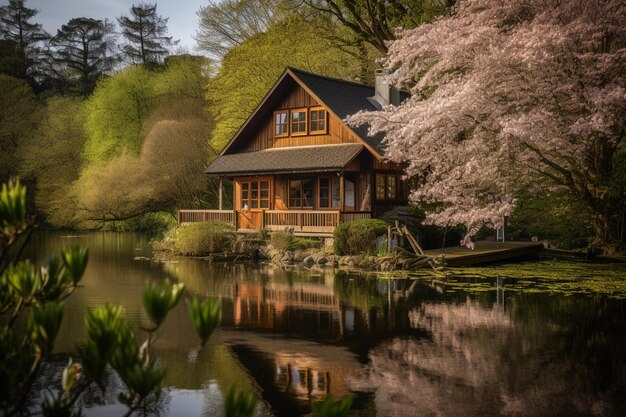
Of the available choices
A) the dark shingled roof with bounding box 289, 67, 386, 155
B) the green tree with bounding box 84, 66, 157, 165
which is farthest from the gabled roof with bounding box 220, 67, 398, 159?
the green tree with bounding box 84, 66, 157, 165

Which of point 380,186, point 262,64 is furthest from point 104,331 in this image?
point 262,64

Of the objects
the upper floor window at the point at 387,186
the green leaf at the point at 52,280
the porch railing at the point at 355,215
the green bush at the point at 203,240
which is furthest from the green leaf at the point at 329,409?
the upper floor window at the point at 387,186

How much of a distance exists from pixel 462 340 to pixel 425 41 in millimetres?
13498

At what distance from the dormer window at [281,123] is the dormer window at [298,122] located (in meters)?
0.36

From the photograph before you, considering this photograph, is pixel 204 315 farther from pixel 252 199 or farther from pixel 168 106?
pixel 168 106

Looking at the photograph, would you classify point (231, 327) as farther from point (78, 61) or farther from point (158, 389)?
point (78, 61)

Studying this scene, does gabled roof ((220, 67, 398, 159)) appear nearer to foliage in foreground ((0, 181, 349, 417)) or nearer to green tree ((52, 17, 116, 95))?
foliage in foreground ((0, 181, 349, 417))

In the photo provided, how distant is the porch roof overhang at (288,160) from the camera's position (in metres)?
30.1

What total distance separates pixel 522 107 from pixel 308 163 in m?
12.7

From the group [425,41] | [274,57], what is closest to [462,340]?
[425,41]

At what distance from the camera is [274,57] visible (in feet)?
141

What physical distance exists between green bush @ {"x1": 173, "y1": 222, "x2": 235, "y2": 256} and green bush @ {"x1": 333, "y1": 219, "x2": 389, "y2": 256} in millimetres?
6555

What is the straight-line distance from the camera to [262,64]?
140ft

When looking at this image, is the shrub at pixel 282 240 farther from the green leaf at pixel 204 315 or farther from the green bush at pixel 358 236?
the green leaf at pixel 204 315
